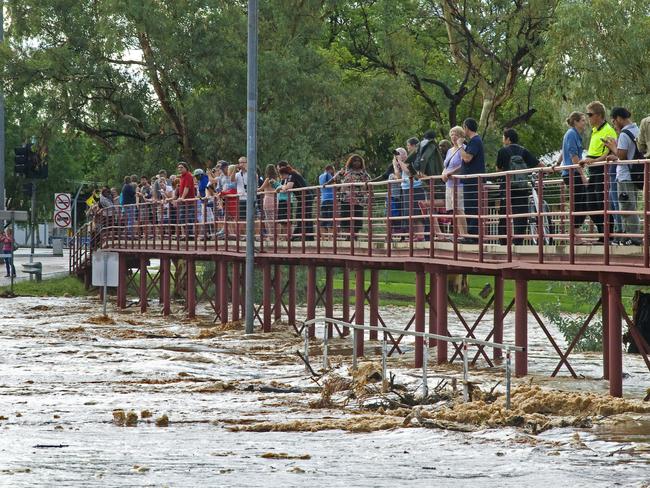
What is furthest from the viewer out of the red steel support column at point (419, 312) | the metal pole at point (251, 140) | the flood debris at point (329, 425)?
the metal pole at point (251, 140)

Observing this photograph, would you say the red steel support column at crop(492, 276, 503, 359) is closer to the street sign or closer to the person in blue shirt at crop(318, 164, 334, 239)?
the person in blue shirt at crop(318, 164, 334, 239)

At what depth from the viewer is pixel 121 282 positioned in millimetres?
46844

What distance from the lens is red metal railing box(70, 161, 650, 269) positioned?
1977 cm

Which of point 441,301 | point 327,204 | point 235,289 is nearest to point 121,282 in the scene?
point 235,289

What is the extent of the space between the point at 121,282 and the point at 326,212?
1781cm

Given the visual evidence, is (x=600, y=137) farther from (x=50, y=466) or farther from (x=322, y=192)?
(x=322, y=192)

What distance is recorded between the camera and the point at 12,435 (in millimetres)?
17172

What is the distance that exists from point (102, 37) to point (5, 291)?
8.60 meters

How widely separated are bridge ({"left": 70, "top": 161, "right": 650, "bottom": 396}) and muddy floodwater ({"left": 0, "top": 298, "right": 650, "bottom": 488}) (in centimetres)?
103

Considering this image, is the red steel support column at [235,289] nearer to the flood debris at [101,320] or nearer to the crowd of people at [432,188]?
the crowd of people at [432,188]

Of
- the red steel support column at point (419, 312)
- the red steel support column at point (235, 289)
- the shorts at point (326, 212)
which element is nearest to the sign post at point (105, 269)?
the red steel support column at point (235, 289)

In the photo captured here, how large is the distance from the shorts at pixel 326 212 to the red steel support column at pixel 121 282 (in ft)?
54.5

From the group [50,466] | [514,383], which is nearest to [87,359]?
[514,383]

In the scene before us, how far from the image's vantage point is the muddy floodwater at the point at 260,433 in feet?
47.5
